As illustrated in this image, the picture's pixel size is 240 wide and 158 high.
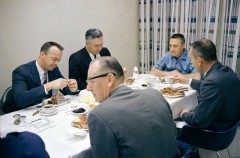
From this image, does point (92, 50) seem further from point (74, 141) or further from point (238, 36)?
point (238, 36)

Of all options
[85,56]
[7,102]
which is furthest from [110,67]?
[85,56]

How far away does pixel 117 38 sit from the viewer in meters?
4.29

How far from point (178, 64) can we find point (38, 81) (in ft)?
6.26

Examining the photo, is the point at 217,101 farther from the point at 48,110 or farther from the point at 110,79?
the point at 48,110

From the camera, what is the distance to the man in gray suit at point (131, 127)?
1.15m

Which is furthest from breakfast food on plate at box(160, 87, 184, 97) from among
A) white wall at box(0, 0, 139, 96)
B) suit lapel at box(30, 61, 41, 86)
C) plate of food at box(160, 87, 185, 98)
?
white wall at box(0, 0, 139, 96)

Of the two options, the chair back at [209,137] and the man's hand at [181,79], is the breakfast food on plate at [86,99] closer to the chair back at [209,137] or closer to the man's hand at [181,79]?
the chair back at [209,137]

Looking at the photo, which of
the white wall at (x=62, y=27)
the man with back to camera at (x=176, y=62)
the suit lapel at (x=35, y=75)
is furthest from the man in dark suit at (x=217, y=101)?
the white wall at (x=62, y=27)

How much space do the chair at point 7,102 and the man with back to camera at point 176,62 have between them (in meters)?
1.89

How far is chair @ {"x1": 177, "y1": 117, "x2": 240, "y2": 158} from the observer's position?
76.9 inches

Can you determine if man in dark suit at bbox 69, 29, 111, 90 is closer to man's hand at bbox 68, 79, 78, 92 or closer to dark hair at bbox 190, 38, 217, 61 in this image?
man's hand at bbox 68, 79, 78, 92

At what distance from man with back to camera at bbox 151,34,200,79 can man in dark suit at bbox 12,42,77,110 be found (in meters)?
1.43

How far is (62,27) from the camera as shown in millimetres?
3453

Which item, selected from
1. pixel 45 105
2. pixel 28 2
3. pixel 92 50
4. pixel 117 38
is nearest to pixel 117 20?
pixel 117 38
